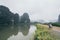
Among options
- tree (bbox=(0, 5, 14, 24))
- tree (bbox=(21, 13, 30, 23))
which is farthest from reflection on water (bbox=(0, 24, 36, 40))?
tree (bbox=(0, 5, 14, 24))

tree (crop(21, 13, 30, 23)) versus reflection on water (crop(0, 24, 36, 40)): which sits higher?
tree (crop(21, 13, 30, 23))

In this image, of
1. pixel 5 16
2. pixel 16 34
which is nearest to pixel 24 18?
pixel 5 16

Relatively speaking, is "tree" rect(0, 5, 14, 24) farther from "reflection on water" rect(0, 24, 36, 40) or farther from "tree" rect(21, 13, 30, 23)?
"reflection on water" rect(0, 24, 36, 40)

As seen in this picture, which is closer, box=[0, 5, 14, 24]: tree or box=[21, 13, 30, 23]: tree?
box=[21, 13, 30, 23]: tree

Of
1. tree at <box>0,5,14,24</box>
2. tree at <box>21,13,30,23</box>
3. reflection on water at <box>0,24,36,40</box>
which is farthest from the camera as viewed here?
tree at <box>0,5,14,24</box>

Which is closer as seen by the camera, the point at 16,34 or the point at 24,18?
the point at 16,34

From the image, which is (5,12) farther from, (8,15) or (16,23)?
(16,23)

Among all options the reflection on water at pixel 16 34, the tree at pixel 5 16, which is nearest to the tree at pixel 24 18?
the tree at pixel 5 16

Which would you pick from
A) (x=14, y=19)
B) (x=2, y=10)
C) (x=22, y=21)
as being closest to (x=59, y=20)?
(x=22, y=21)

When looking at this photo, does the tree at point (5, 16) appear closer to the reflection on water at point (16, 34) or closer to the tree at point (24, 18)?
the tree at point (24, 18)

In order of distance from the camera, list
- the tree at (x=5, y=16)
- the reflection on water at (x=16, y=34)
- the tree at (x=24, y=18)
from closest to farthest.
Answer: the reflection on water at (x=16, y=34) < the tree at (x=24, y=18) < the tree at (x=5, y=16)

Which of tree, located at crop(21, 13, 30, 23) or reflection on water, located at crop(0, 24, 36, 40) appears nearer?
reflection on water, located at crop(0, 24, 36, 40)

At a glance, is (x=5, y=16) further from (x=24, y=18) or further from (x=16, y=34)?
(x=16, y=34)

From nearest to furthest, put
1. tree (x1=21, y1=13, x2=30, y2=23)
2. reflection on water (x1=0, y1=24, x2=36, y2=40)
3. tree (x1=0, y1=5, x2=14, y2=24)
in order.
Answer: reflection on water (x1=0, y1=24, x2=36, y2=40), tree (x1=21, y1=13, x2=30, y2=23), tree (x1=0, y1=5, x2=14, y2=24)
